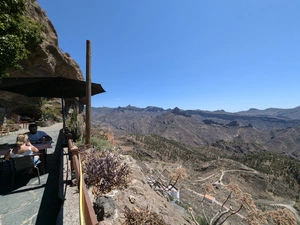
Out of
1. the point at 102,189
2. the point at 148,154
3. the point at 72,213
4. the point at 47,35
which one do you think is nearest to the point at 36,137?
the point at 102,189

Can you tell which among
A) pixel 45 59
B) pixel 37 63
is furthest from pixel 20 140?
pixel 45 59

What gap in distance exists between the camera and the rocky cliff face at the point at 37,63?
50.8 feet

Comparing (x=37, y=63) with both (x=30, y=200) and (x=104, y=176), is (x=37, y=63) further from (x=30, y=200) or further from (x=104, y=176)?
(x=104, y=176)

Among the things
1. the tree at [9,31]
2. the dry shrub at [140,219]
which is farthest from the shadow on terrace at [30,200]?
the tree at [9,31]

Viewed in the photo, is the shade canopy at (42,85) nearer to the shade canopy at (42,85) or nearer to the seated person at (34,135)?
the shade canopy at (42,85)

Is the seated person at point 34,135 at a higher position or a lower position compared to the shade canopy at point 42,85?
lower

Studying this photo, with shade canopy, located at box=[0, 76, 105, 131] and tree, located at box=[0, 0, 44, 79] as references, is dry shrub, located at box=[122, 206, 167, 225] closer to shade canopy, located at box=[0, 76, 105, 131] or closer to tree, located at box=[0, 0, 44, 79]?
shade canopy, located at box=[0, 76, 105, 131]

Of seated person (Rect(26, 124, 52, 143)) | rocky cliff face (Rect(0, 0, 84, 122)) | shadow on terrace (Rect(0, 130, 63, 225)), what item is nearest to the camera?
shadow on terrace (Rect(0, 130, 63, 225))

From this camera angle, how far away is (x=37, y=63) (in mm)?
16422

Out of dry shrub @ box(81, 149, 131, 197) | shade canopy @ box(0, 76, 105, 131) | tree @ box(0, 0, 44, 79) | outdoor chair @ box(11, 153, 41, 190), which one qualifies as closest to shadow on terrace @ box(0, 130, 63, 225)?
outdoor chair @ box(11, 153, 41, 190)

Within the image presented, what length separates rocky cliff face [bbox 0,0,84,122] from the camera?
15484 millimetres

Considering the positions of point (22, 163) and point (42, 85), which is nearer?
point (22, 163)

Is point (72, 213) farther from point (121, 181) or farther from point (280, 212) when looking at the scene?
point (280, 212)

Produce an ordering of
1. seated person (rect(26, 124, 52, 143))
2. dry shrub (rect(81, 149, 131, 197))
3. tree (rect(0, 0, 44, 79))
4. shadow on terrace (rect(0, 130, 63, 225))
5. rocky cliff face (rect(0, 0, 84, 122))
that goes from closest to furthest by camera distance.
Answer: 1. shadow on terrace (rect(0, 130, 63, 225))
2. dry shrub (rect(81, 149, 131, 197))
3. seated person (rect(26, 124, 52, 143))
4. tree (rect(0, 0, 44, 79))
5. rocky cliff face (rect(0, 0, 84, 122))
